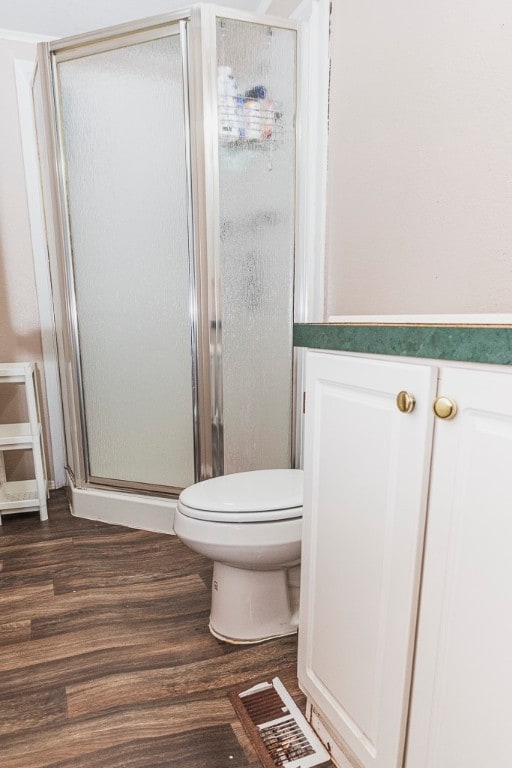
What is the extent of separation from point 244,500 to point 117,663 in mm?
569

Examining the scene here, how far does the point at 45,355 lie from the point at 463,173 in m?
2.10

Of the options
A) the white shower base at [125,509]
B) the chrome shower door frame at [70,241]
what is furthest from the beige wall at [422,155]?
the white shower base at [125,509]

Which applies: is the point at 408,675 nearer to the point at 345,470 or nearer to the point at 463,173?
the point at 345,470

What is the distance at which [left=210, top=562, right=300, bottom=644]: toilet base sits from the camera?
52.8 inches

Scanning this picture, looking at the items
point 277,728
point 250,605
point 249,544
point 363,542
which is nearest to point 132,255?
point 249,544

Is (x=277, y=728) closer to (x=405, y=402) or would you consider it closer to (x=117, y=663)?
(x=117, y=663)

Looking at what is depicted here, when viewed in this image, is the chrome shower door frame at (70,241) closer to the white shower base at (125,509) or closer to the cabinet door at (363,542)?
the white shower base at (125,509)

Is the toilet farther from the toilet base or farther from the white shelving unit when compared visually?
the white shelving unit

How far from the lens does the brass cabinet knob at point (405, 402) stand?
67 centimetres

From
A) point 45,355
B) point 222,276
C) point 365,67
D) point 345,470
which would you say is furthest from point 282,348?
point 45,355

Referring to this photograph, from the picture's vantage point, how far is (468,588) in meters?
0.61

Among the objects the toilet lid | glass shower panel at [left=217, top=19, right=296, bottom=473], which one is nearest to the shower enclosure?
glass shower panel at [left=217, top=19, right=296, bottom=473]

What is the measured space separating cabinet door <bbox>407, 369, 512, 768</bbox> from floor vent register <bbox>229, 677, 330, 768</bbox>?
41 centimetres

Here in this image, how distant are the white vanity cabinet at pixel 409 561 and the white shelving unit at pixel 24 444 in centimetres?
153
